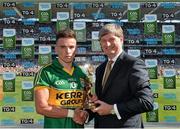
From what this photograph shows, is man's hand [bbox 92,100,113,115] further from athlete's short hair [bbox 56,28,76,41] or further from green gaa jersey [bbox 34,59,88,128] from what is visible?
athlete's short hair [bbox 56,28,76,41]

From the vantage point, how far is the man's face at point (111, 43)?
3.10 meters

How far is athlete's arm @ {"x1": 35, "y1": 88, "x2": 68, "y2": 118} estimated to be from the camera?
320cm

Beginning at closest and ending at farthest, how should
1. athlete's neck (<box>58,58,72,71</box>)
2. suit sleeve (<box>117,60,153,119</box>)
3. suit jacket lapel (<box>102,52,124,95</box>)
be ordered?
suit sleeve (<box>117,60,153,119</box>) → suit jacket lapel (<box>102,52,124,95</box>) → athlete's neck (<box>58,58,72,71</box>)

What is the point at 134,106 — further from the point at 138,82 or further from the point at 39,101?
the point at 39,101

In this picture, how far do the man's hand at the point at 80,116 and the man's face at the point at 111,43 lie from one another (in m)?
0.56

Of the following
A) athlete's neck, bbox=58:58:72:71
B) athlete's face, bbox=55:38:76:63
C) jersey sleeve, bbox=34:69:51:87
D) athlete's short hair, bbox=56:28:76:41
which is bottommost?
jersey sleeve, bbox=34:69:51:87

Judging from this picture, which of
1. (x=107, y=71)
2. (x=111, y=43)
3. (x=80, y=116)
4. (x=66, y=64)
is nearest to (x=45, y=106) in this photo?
(x=80, y=116)

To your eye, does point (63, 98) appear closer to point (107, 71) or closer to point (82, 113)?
point (82, 113)

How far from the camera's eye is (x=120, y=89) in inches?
123

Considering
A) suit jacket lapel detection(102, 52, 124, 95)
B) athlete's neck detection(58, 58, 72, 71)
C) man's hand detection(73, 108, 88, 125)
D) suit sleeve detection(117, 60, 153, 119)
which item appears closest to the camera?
suit sleeve detection(117, 60, 153, 119)

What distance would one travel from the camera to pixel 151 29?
6.88 metres

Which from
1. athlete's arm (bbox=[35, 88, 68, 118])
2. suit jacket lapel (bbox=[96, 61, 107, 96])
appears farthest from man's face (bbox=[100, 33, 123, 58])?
athlete's arm (bbox=[35, 88, 68, 118])

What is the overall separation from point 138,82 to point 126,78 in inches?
4.7

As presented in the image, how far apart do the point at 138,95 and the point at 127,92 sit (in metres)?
0.13
